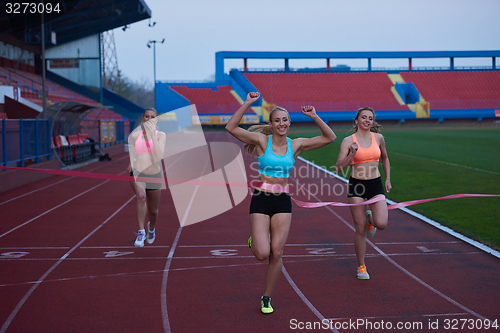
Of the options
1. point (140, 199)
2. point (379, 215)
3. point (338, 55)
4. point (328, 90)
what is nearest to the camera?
point (379, 215)

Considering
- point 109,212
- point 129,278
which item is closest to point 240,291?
point 129,278

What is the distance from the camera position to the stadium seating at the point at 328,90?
6788 centimetres

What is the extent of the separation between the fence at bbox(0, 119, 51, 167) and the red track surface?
5707 millimetres

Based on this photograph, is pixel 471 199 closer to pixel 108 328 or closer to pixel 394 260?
pixel 394 260

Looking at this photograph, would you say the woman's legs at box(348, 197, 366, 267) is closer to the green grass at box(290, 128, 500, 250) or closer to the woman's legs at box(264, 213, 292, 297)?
the woman's legs at box(264, 213, 292, 297)

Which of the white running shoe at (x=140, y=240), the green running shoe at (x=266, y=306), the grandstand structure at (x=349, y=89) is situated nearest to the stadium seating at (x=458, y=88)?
the grandstand structure at (x=349, y=89)

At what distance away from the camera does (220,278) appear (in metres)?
6.55

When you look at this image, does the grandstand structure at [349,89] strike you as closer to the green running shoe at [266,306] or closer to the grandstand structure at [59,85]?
the grandstand structure at [59,85]

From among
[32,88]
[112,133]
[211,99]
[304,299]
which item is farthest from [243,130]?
[211,99]

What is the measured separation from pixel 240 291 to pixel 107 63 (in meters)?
67.6

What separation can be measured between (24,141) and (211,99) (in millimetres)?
52331

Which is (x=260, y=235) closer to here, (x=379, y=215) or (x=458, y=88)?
(x=379, y=215)

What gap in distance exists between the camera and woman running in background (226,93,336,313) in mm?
5203

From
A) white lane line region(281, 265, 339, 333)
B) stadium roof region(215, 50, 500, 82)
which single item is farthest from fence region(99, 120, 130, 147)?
stadium roof region(215, 50, 500, 82)
